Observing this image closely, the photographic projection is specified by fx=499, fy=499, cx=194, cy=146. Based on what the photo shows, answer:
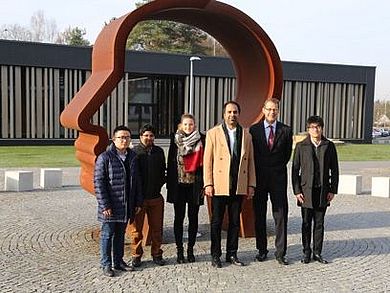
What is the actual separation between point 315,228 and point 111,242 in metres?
2.58

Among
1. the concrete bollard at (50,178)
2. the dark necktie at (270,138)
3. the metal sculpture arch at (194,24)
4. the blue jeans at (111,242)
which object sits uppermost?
the metal sculpture arch at (194,24)

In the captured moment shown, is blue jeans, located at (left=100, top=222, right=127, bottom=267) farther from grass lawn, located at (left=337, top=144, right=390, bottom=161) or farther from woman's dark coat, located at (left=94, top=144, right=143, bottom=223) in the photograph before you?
grass lawn, located at (left=337, top=144, right=390, bottom=161)

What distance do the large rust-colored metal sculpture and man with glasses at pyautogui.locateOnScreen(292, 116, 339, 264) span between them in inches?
54.6

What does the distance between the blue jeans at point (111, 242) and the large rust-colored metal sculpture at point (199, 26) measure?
1.41 metres

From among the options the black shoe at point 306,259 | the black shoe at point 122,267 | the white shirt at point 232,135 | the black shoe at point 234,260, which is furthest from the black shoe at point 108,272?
the black shoe at point 306,259

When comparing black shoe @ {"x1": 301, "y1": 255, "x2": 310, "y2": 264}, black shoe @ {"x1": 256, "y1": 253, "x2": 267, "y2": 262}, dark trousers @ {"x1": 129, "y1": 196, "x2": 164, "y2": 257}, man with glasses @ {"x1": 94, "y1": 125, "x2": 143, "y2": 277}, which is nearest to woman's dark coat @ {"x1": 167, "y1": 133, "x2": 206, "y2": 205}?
dark trousers @ {"x1": 129, "y1": 196, "x2": 164, "y2": 257}

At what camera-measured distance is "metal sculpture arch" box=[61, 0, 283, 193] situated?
694cm

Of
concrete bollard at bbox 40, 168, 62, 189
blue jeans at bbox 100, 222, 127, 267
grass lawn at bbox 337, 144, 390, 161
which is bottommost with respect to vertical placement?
grass lawn at bbox 337, 144, 390, 161

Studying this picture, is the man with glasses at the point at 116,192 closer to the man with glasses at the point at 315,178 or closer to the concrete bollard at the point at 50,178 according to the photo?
the man with glasses at the point at 315,178

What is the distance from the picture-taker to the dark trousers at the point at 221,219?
607cm

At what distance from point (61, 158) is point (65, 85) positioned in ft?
37.5

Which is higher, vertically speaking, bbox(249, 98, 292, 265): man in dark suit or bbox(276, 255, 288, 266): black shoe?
bbox(249, 98, 292, 265): man in dark suit

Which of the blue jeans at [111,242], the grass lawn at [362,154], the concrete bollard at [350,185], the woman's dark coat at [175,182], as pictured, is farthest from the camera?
the grass lawn at [362,154]

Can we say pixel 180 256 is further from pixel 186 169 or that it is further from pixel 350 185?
pixel 350 185
